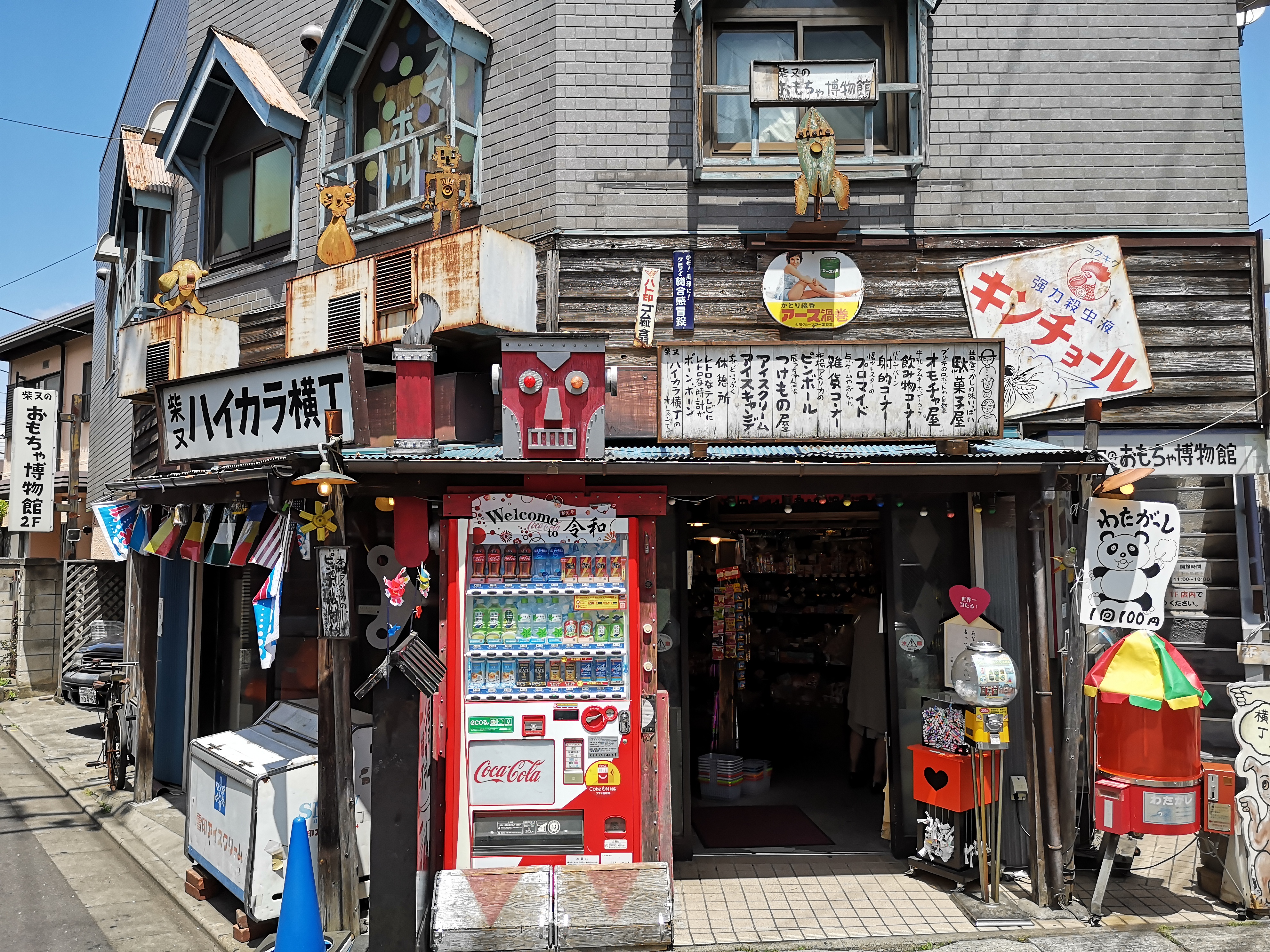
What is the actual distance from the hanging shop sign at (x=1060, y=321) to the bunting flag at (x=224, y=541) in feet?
27.0

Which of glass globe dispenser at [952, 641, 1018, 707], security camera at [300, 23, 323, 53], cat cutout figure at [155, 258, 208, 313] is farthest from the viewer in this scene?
cat cutout figure at [155, 258, 208, 313]

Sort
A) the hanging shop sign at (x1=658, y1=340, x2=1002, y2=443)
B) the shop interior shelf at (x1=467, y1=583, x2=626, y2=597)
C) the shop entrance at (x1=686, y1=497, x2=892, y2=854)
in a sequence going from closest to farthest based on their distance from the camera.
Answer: the shop interior shelf at (x1=467, y1=583, x2=626, y2=597) < the hanging shop sign at (x1=658, y1=340, x2=1002, y2=443) < the shop entrance at (x1=686, y1=497, x2=892, y2=854)

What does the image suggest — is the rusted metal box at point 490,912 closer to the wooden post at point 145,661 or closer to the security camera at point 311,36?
the wooden post at point 145,661

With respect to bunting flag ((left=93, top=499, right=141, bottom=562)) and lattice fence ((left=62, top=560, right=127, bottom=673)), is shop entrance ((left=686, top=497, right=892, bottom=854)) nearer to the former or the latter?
bunting flag ((left=93, top=499, right=141, bottom=562))

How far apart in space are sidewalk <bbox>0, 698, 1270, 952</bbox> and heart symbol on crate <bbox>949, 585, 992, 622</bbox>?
242cm

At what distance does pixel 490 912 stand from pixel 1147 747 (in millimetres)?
5425

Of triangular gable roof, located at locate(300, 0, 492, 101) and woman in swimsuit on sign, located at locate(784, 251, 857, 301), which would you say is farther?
triangular gable roof, located at locate(300, 0, 492, 101)

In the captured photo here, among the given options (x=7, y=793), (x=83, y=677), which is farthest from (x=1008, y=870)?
(x=83, y=677)

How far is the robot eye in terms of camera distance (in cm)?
744

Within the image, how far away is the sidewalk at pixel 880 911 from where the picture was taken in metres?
6.67

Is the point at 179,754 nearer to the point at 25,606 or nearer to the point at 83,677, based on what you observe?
the point at 83,677

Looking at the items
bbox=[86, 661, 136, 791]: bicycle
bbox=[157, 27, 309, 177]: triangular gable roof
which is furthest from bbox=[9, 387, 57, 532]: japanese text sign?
bbox=[157, 27, 309, 177]: triangular gable roof

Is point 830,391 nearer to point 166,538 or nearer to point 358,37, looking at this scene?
point 358,37

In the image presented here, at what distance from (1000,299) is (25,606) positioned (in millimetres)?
21330
